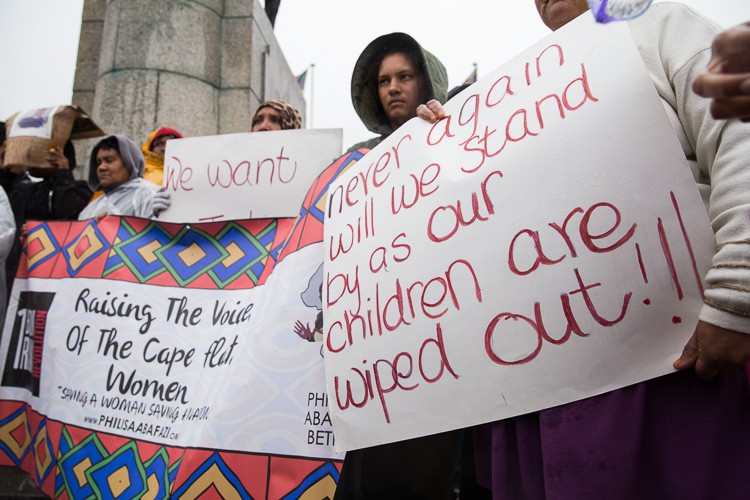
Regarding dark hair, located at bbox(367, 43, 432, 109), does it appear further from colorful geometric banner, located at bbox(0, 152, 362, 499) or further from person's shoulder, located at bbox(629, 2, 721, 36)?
person's shoulder, located at bbox(629, 2, 721, 36)

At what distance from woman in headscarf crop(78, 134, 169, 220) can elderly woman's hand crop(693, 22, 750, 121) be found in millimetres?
2647

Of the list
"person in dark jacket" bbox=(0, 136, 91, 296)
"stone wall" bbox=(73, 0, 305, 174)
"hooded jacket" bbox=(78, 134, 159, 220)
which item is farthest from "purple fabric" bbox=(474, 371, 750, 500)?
"stone wall" bbox=(73, 0, 305, 174)

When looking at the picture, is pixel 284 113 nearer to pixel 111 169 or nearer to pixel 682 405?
pixel 111 169

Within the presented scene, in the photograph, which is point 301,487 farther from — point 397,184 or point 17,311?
point 17,311

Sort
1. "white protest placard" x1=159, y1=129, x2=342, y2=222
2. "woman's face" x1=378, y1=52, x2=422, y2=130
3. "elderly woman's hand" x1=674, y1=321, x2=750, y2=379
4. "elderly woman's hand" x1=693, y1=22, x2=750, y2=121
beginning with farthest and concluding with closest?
1. "white protest placard" x1=159, y1=129, x2=342, y2=222
2. "woman's face" x1=378, y1=52, x2=422, y2=130
3. "elderly woman's hand" x1=674, y1=321, x2=750, y2=379
4. "elderly woman's hand" x1=693, y1=22, x2=750, y2=121

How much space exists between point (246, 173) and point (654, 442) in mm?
1929

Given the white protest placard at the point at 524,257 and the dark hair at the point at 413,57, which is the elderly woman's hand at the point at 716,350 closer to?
the white protest placard at the point at 524,257

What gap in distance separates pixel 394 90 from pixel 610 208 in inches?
45.1

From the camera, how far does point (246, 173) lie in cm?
229

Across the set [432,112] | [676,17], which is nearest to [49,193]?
[432,112]

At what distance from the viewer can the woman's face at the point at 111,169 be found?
2.80m

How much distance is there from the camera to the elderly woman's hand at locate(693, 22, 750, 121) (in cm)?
47

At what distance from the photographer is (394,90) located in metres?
1.82

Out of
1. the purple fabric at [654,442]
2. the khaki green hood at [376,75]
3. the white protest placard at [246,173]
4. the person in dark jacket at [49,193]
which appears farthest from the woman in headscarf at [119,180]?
the purple fabric at [654,442]
